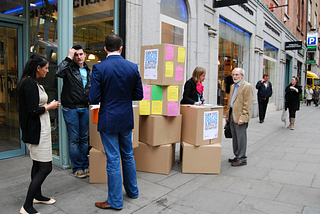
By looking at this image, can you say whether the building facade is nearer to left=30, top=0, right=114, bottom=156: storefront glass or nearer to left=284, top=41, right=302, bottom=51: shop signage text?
left=30, top=0, right=114, bottom=156: storefront glass

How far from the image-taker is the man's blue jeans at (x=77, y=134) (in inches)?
158

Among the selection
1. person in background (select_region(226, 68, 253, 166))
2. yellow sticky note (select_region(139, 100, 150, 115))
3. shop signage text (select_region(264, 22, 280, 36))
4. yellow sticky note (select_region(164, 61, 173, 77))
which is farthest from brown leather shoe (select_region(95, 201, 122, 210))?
shop signage text (select_region(264, 22, 280, 36))

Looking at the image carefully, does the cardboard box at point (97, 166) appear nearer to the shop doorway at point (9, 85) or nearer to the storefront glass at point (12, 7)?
the shop doorway at point (9, 85)

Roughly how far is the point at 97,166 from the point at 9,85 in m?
2.91

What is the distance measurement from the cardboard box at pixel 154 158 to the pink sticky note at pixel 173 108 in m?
0.55

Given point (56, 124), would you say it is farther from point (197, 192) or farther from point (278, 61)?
point (278, 61)

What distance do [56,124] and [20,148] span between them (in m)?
1.20

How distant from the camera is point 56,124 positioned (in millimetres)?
4691

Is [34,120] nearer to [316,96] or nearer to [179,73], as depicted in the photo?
[179,73]

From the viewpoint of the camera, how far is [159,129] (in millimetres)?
4215

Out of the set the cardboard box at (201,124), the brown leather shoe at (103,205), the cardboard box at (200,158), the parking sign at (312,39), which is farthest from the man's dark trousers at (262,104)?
the parking sign at (312,39)

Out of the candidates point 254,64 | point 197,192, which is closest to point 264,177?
point 197,192

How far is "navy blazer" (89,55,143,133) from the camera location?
9.57 feet

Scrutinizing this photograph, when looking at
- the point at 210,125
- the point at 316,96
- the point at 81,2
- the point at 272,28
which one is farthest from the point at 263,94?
the point at 316,96
